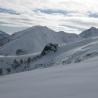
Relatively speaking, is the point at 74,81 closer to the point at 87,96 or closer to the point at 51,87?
the point at 51,87

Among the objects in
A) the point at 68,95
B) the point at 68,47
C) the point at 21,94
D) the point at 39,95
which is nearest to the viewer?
the point at 68,95

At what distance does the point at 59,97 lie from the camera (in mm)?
4664

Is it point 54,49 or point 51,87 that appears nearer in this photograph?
point 51,87

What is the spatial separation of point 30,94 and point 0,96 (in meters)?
0.70

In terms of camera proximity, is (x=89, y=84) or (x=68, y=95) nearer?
(x=68, y=95)

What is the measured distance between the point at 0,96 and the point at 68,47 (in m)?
90.6

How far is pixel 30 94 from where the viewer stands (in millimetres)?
5238

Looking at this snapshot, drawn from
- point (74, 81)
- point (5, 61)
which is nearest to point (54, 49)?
point (5, 61)

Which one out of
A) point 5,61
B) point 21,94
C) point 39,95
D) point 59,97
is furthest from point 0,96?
point 5,61

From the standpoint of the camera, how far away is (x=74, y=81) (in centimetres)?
593

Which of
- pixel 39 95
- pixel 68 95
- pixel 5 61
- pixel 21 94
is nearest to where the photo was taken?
pixel 68 95

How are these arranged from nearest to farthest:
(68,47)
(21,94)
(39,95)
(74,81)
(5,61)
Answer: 1. (39,95)
2. (21,94)
3. (74,81)
4. (68,47)
5. (5,61)

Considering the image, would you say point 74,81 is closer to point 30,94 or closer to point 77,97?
point 30,94

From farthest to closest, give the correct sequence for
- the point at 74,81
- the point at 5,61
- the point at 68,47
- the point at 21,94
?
the point at 5,61
the point at 68,47
the point at 74,81
the point at 21,94
